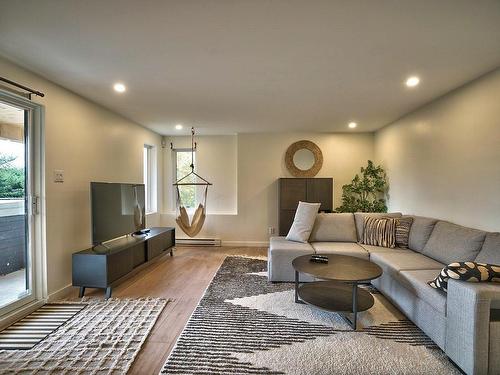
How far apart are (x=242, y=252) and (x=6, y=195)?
3346 mm

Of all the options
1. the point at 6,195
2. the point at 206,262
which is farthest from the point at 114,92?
the point at 206,262

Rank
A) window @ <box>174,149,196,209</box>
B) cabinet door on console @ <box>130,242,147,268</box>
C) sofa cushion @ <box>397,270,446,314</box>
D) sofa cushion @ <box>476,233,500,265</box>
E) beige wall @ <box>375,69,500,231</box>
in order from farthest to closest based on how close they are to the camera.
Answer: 1. window @ <box>174,149,196,209</box>
2. cabinet door on console @ <box>130,242,147,268</box>
3. beige wall @ <box>375,69,500,231</box>
4. sofa cushion @ <box>476,233,500,265</box>
5. sofa cushion @ <box>397,270,446,314</box>

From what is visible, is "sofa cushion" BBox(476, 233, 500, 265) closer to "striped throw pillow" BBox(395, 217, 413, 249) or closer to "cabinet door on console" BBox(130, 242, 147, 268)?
"striped throw pillow" BBox(395, 217, 413, 249)

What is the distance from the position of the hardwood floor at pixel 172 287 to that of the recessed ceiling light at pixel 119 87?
2.27 m

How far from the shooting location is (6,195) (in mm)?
2346

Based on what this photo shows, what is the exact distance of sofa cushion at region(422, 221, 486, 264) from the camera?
2.32 metres

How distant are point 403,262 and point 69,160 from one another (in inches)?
147

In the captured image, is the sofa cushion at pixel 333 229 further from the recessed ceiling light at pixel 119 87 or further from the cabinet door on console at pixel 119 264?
the recessed ceiling light at pixel 119 87

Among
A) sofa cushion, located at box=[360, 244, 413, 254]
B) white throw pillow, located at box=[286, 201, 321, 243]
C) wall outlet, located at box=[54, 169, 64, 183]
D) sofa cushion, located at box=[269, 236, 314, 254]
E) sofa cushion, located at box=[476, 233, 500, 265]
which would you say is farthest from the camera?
white throw pillow, located at box=[286, 201, 321, 243]

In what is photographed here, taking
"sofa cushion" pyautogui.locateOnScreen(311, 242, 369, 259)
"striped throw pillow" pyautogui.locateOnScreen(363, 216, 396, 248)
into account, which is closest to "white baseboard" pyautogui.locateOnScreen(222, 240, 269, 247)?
"sofa cushion" pyautogui.locateOnScreen(311, 242, 369, 259)

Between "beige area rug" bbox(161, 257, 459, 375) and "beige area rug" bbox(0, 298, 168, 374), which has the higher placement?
"beige area rug" bbox(161, 257, 459, 375)

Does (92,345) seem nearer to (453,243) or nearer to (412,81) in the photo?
(453,243)

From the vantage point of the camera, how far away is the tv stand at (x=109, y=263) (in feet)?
8.98

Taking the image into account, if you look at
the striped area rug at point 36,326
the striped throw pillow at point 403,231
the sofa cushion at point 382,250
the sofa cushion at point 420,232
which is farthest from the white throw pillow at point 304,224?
the striped area rug at point 36,326
